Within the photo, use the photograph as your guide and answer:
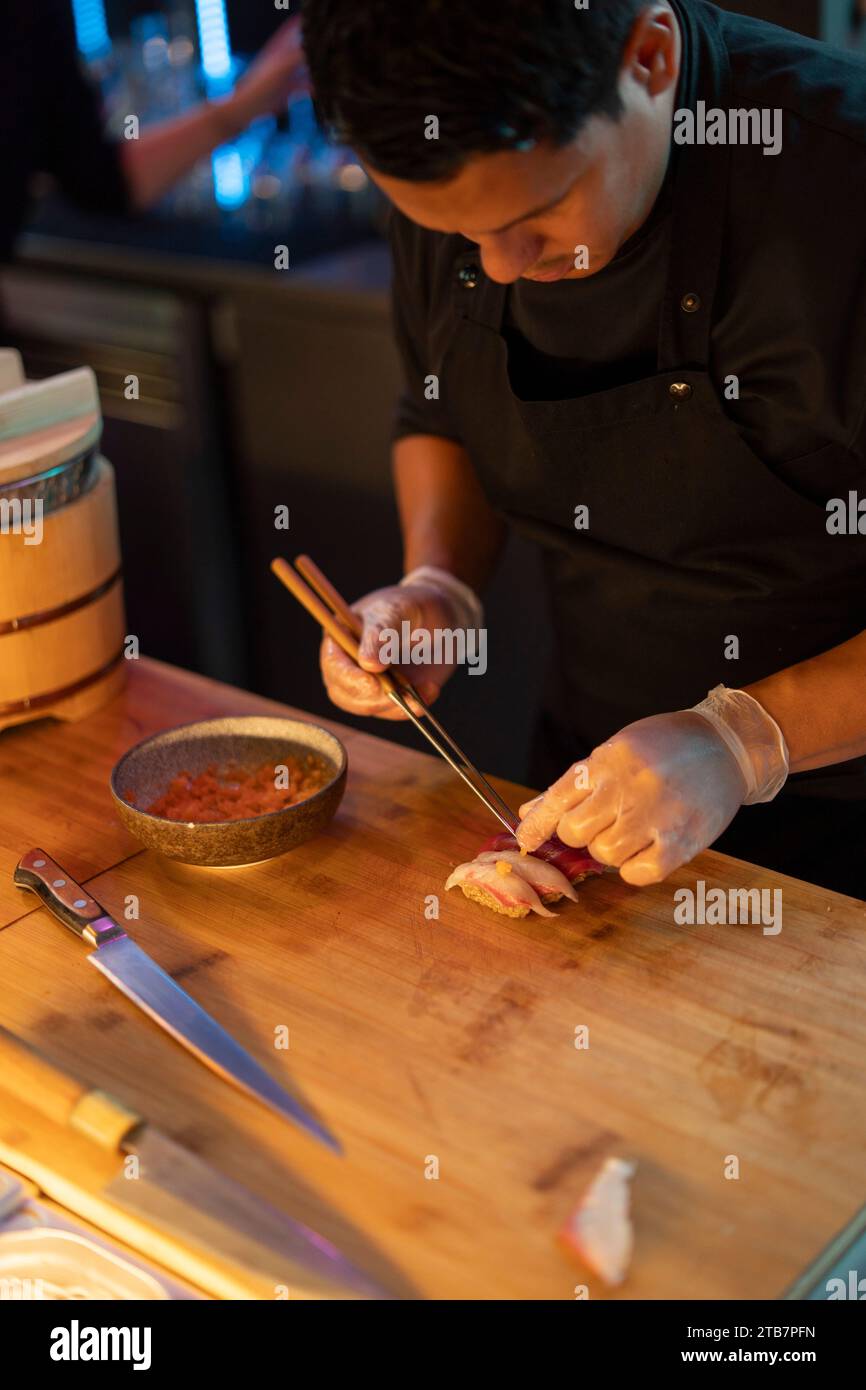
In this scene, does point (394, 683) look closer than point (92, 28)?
Yes

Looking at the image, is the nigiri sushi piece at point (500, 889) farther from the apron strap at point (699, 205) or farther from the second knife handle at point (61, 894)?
the apron strap at point (699, 205)

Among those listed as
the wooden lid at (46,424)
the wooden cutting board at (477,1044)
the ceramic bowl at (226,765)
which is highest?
the wooden lid at (46,424)

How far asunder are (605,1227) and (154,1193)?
0.31 meters

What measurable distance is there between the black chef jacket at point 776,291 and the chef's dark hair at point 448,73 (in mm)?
318

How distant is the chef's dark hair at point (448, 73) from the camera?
3.29 feet

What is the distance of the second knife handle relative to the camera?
1.26m

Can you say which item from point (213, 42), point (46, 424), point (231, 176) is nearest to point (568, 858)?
point (46, 424)

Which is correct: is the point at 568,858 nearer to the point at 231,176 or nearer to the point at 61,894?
the point at 61,894

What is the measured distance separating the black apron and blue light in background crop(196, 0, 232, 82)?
2678 millimetres

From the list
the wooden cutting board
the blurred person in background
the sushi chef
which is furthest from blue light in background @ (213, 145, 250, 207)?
the wooden cutting board

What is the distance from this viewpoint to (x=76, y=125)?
2943 mm

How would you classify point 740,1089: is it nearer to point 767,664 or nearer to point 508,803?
point 508,803

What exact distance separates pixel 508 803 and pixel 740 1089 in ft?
1.49

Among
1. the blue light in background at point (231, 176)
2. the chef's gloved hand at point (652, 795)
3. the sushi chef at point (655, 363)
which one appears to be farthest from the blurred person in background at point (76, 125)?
the chef's gloved hand at point (652, 795)
